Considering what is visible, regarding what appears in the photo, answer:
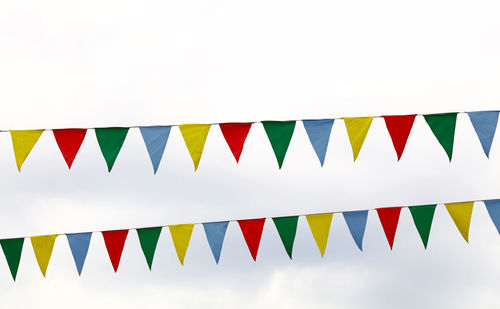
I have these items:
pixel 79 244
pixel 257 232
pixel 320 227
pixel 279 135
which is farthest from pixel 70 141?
pixel 320 227

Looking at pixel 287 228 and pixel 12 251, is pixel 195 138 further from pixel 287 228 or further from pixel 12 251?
pixel 12 251

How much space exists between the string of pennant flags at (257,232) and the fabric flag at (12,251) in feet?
0.44

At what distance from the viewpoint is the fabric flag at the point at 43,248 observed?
9.05 m

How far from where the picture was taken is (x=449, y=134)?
8750 millimetres

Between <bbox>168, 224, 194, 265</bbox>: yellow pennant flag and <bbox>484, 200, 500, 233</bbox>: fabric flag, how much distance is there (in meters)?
3.68

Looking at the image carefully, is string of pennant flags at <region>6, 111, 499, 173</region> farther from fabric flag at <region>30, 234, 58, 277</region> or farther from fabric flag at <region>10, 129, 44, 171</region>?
fabric flag at <region>30, 234, 58, 277</region>

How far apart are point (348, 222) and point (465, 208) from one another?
1448 millimetres

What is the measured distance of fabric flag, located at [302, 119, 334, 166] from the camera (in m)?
8.78

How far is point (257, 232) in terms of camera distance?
30.8 ft

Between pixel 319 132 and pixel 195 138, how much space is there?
57.4 inches

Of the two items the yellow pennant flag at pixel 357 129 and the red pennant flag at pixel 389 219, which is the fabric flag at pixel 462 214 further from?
the yellow pennant flag at pixel 357 129

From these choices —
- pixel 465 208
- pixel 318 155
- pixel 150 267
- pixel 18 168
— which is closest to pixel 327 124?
pixel 318 155

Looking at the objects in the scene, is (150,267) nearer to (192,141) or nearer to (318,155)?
(192,141)

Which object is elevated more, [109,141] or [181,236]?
[109,141]
